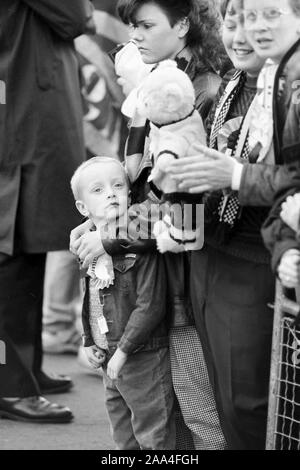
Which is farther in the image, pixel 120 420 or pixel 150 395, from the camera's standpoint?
pixel 120 420

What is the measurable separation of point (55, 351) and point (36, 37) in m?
2.08

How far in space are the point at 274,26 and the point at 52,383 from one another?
2888mm

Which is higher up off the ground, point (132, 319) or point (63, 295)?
point (132, 319)

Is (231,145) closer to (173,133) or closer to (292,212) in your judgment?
(173,133)

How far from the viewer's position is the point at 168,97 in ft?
11.0

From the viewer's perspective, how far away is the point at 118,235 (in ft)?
12.6

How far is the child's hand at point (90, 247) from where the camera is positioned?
3.86 meters

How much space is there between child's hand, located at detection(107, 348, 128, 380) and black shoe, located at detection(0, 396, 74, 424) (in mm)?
1426

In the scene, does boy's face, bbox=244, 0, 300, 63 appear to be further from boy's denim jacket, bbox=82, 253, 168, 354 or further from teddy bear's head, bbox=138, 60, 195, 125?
boy's denim jacket, bbox=82, 253, 168, 354

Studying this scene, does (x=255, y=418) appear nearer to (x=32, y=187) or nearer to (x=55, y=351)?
(x=32, y=187)

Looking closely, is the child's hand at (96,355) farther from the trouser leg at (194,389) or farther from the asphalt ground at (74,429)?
the asphalt ground at (74,429)

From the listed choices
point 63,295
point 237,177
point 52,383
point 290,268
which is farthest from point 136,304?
point 63,295

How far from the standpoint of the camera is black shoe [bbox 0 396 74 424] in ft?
17.0

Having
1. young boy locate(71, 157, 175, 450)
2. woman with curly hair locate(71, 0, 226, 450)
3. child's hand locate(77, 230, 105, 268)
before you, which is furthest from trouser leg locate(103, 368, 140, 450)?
child's hand locate(77, 230, 105, 268)
